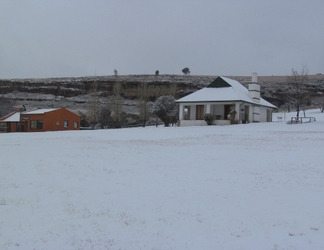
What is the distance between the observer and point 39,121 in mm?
46969

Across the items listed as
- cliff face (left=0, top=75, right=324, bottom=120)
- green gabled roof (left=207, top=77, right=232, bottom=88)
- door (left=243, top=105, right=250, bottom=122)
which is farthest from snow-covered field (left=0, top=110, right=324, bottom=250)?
cliff face (left=0, top=75, right=324, bottom=120)

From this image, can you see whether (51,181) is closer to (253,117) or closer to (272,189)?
(272,189)

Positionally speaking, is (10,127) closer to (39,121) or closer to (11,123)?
(11,123)

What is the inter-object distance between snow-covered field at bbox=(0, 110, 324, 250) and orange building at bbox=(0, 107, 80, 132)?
3057 centimetres

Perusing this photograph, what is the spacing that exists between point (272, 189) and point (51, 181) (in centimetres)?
708

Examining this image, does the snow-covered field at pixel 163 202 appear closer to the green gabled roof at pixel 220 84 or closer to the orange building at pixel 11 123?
the green gabled roof at pixel 220 84

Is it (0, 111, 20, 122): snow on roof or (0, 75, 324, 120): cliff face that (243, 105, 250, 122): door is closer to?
(0, 111, 20, 122): snow on roof

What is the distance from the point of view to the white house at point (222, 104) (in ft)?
132

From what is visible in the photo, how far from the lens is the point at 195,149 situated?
19.7m

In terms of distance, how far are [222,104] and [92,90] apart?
4792 centimetres

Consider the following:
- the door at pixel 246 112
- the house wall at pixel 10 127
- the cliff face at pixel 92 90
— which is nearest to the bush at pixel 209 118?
the door at pixel 246 112

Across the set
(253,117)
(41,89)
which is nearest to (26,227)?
(253,117)

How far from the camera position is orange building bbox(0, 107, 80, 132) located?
1839 inches

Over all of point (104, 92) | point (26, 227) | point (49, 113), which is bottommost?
point (26, 227)
